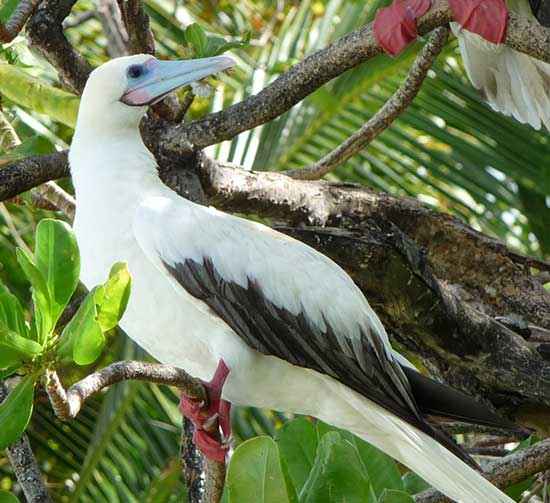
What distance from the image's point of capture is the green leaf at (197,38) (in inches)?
175

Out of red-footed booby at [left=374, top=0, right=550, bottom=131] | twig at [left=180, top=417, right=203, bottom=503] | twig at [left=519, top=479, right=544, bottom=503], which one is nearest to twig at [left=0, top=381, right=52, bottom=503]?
twig at [left=180, top=417, right=203, bottom=503]

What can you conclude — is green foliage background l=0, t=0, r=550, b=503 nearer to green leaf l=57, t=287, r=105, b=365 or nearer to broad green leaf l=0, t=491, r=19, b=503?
broad green leaf l=0, t=491, r=19, b=503

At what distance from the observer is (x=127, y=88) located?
444 cm

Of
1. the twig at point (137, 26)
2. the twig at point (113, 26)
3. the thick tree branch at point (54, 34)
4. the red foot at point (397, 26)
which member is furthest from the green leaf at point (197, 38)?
the twig at point (113, 26)

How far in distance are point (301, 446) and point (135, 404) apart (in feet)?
10.3

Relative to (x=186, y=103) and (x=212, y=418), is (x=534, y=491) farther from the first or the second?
(x=186, y=103)

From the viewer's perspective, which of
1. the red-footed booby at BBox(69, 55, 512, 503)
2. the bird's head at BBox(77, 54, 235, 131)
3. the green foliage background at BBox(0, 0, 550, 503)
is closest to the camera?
the red-footed booby at BBox(69, 55, 512, 503)

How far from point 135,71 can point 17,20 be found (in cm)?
40

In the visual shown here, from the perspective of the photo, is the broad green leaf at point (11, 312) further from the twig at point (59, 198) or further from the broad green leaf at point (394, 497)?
the twig at point (59, 198)

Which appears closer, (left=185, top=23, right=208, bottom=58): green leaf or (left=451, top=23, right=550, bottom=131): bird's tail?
(left=185, top=23, right=208, bottom=58): green leaf

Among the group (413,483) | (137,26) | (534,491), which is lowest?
(534,491)

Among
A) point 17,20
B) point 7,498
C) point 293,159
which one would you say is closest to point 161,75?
point 17,20

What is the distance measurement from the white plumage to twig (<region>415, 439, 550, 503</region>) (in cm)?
→ 198

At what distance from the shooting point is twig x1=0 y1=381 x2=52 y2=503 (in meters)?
3.74
